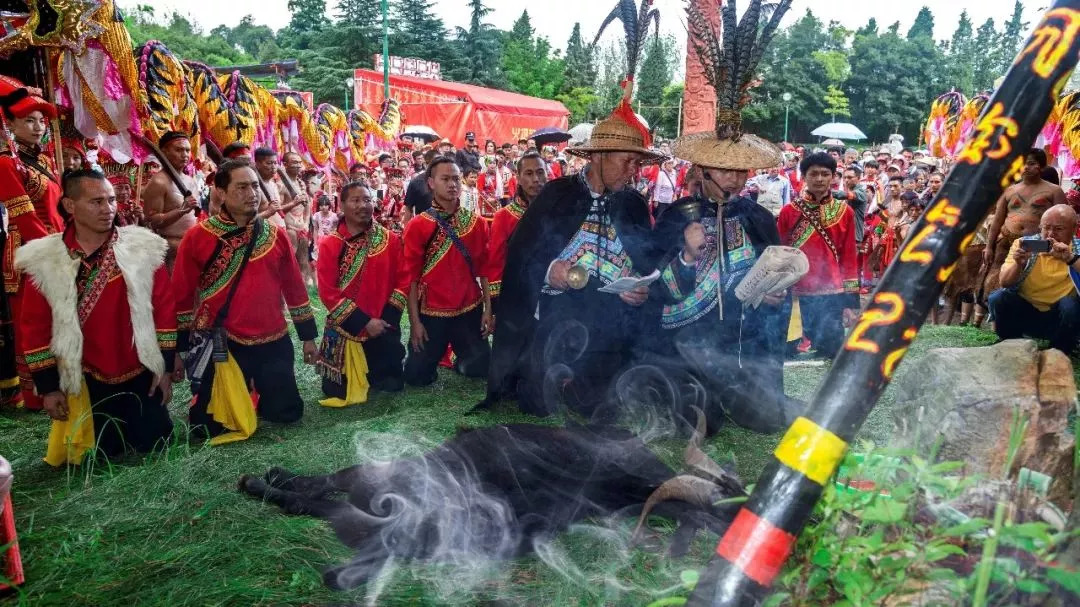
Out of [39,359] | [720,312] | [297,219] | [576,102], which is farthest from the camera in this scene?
[576,102]

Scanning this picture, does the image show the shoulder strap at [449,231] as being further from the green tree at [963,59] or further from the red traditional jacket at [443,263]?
the green tree at [963,59]

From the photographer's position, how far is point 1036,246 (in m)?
5.88

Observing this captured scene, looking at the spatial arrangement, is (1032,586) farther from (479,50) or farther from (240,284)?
(479,50)

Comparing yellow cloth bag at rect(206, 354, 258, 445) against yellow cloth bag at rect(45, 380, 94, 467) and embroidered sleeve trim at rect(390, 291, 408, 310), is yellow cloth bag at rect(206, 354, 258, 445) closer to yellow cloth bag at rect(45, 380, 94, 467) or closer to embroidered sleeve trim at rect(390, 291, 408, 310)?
yellow cloth bag at rect(45, 380, 94, 467)

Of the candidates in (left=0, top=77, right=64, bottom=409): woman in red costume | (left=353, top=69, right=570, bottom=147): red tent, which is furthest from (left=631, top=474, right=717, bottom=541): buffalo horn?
(left=353, top=69, right=570, bottom=147): red tent

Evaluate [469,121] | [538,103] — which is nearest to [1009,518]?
[469,121]

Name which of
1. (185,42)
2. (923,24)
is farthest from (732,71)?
(923,24)

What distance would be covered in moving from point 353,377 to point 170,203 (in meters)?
2.12

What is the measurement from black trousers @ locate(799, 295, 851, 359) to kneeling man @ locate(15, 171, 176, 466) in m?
4.92

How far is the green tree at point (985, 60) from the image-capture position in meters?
50.2

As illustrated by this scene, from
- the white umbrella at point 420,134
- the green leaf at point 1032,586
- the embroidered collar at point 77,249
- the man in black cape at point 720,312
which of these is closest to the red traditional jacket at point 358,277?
the embroidered collar at point 77,249

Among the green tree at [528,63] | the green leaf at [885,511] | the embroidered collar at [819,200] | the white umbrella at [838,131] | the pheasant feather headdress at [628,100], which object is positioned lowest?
the green leaf at [885,511]

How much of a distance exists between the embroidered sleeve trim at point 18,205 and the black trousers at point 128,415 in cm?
162

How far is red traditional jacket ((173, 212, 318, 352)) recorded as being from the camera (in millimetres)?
4277
